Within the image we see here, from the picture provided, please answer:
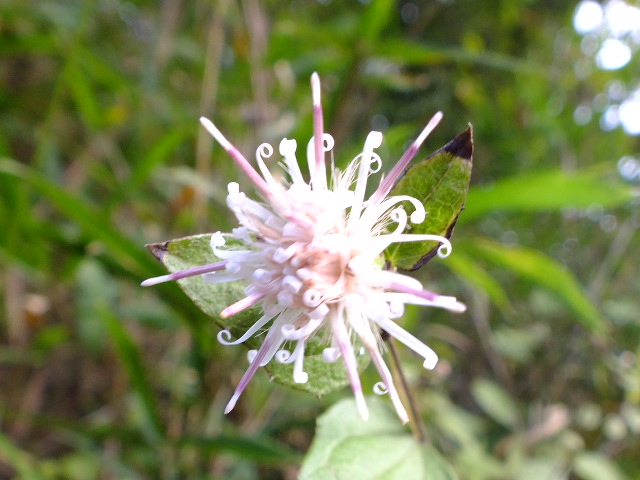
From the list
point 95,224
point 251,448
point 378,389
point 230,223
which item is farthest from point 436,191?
point 230,223

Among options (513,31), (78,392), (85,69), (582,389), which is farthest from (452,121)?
(78,392)

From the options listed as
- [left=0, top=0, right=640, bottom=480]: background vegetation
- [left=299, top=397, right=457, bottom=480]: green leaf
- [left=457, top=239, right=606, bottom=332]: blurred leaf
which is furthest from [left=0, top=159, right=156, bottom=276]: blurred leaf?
[left=457, top=239, right=606, bottom=332]: blurred leaf

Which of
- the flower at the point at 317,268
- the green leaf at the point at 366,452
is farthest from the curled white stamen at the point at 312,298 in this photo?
the green leaf at the point at 366,452

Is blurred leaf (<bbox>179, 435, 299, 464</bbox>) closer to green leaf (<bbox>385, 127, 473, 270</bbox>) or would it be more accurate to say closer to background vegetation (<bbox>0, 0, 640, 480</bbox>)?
background vegetation (<bbox>0, 0, 640, 480</bbox>)

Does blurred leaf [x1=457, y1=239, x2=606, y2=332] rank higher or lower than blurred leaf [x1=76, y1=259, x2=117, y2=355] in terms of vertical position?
higher

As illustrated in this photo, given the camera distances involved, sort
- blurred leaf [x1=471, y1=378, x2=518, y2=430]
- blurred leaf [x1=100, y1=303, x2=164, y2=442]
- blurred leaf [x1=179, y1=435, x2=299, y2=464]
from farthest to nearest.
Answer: blurred leaf [x1=471, y1=378, x2=518, y2=430]
blurred leaf [x1=100, y1=303, x2=164, y2=442]
blurred leaf [x1=179, y1=435, x2=299, y2=464]

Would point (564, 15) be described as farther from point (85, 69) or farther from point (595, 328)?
point (85, 69)
